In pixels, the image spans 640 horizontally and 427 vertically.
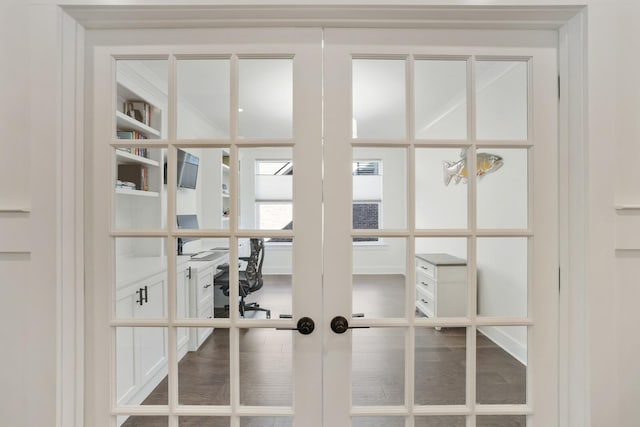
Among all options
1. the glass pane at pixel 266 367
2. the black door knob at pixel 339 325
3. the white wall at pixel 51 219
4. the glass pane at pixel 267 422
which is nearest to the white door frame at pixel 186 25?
the white wall at pixel 51 219

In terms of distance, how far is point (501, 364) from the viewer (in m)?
1.09

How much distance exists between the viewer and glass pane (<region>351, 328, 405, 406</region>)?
41.3 inches

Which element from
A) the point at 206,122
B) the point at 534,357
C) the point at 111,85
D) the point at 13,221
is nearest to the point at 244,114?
the point at 206,122

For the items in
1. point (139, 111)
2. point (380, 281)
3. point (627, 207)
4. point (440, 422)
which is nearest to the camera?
point (627, 207)

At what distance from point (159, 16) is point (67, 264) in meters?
0.96

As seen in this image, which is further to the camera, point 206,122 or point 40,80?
point 206,122

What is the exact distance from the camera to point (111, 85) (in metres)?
1.03

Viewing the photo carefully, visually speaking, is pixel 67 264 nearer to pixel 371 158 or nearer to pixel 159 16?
pixel 159 16

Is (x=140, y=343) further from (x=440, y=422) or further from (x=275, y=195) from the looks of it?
(x=440, y=422)

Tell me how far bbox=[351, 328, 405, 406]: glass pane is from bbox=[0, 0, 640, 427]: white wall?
2.08ft

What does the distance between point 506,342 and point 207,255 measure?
129 cm

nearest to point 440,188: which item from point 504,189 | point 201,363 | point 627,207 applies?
point 504,189

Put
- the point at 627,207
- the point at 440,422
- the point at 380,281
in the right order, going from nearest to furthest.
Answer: the point at 627,207 → the point at 380,281 → the point at 440,422

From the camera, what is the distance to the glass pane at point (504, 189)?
106 centimetres
